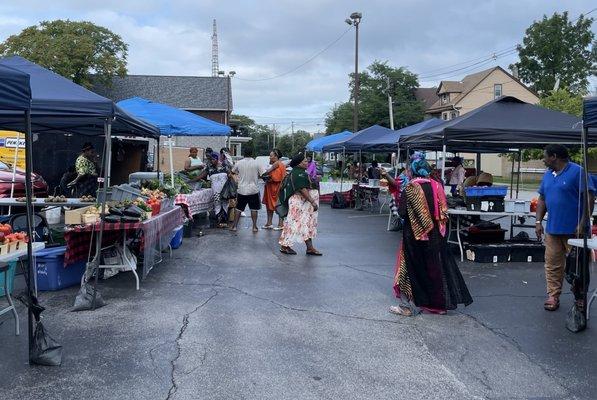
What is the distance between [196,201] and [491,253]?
19.7 ft

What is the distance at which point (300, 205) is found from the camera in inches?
374

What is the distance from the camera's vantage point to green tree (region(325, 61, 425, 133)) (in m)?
57.1

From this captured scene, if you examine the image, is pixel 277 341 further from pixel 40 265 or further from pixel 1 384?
pixel 40 265

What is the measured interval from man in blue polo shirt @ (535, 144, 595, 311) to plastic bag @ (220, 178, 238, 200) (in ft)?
24.3

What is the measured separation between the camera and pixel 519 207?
944cm

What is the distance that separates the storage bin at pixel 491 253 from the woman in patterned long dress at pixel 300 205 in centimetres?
269

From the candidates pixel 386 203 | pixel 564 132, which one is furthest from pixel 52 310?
pixel 386 203

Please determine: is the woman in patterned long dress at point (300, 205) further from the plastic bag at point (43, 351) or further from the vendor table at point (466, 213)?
the plastic bag at point (43, 351)

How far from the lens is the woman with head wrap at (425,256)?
599cm

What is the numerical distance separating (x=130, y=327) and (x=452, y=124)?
6.44m

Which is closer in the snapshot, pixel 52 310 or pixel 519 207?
pixel 52 310

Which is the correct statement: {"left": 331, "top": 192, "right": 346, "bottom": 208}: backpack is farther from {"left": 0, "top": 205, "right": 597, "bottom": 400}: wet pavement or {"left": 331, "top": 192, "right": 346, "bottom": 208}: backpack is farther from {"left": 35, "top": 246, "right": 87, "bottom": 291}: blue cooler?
{"left": 35, "top": 246, "right": 87, "bottom": 291}: blue cooler

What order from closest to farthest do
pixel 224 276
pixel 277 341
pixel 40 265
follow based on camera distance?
pixel 277 341 < pixel 40 265 < pixel 224 276

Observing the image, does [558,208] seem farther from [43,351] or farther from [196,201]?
[196,201]
